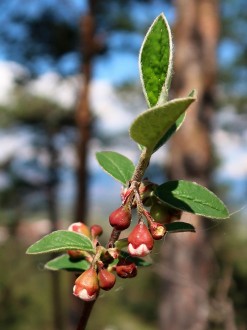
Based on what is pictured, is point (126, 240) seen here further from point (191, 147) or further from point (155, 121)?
point (191, 147)

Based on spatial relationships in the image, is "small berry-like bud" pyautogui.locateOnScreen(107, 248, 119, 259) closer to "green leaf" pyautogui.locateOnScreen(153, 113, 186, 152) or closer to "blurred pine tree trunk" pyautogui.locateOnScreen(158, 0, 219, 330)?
"green leaf" pyautogui.locateOnScreen(153, 113, 186, 152)

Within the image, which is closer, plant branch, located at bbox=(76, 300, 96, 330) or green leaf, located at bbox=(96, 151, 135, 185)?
plant branch, located at bbox=(76, 300, 96, 330)

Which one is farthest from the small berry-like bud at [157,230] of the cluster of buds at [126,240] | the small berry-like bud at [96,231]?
the small berry-like bud at [96,231]

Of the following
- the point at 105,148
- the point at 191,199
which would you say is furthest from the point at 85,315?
the point at 105,148

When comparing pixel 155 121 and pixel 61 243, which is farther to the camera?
pixel 61 243

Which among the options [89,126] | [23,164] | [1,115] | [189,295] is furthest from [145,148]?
[1,115]

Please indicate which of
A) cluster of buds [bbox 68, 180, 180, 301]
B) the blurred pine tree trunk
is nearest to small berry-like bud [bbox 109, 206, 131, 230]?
cluster of buds [bbox 68, 180, 180, 301]
